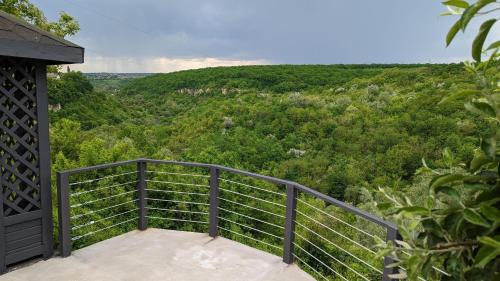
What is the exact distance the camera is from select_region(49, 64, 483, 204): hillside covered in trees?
14.4 metres

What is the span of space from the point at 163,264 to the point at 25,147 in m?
1.67

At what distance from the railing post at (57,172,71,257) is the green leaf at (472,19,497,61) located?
12.0 feet

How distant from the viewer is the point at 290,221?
3492 mm

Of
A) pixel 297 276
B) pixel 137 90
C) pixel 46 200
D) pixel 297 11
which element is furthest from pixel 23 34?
pixel 137 90

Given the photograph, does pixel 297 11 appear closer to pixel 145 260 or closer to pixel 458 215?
pixel 145 260

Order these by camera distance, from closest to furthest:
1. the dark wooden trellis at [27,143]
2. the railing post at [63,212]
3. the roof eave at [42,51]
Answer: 1. the roof eave at [42,51]
2. the dark wooden trellis at [27,143]
3. the railing post at [63,212]

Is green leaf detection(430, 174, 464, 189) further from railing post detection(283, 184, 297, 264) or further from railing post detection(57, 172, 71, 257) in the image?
railing post detection(57, 172, 71, 257)

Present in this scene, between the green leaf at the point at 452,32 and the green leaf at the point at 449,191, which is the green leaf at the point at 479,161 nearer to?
the green leaf at the point at 449,191

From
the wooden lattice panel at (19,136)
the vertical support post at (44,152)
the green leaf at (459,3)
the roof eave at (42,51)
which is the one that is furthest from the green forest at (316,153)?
the roof eave at (42,51)

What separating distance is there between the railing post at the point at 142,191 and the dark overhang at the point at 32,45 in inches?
57.7

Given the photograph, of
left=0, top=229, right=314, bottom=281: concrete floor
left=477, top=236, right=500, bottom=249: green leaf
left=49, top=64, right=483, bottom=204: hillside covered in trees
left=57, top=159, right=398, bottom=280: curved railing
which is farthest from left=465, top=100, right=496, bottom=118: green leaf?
left=49, top=64, right=483, bottom=204: hillside covered in trees

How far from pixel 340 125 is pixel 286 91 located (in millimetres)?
10524

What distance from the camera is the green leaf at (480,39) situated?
28.7 inches

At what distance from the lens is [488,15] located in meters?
0.75
